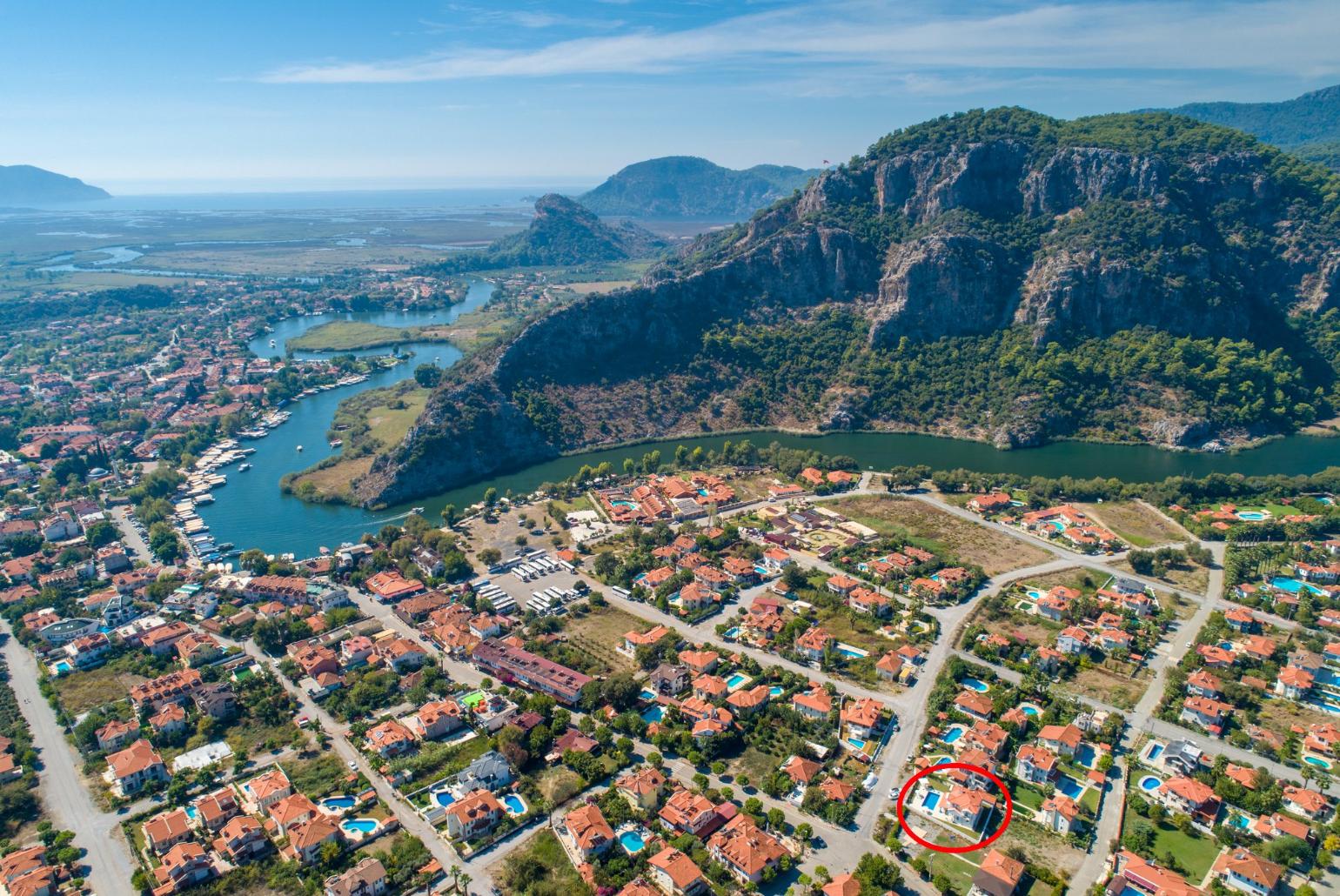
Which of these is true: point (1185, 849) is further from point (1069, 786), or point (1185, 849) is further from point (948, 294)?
point (948, 294)

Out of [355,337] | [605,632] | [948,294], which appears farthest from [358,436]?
[948,294]

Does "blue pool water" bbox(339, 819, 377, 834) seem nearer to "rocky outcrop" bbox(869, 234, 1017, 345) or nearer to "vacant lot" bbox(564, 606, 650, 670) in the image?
"vacant lot" bbox(564, 606, 650, 670)

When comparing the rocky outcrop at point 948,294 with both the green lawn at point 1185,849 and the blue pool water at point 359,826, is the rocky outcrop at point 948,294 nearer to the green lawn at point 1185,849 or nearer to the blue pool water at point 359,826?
the green lawn at point 1185,849

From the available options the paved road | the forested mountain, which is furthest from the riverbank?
the paved road

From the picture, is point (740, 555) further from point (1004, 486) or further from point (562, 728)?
point (1004, 486)

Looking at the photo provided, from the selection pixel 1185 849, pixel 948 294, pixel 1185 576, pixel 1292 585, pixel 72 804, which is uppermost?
pixel 948 294

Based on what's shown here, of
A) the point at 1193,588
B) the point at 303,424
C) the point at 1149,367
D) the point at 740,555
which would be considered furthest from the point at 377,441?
the point at 1149,367

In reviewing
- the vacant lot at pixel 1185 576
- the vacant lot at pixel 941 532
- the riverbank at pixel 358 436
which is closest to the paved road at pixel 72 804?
the riverbank at pixel 358 436
